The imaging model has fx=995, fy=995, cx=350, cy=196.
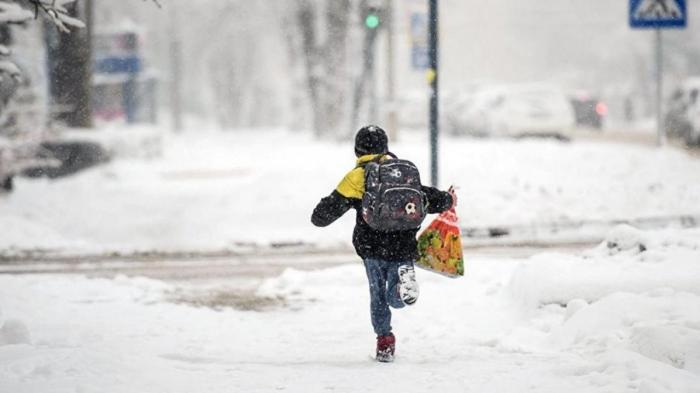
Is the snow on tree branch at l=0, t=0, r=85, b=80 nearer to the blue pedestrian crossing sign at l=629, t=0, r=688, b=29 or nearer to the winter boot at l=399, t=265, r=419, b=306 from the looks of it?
the winter boot at l=399, t=265, r=419, b=306

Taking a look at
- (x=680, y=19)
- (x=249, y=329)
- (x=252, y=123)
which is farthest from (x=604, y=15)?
(x=249, y=329)

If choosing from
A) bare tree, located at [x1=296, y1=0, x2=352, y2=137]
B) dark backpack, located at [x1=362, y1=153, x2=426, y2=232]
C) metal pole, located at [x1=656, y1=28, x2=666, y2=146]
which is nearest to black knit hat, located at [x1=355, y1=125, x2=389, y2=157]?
dark backpack, located at [x1=362, y1=153, x2=426, y2=232]

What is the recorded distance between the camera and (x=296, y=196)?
54.5ft

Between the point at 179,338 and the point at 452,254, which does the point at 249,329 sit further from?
the point at 452,254

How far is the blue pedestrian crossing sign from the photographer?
1634 cm

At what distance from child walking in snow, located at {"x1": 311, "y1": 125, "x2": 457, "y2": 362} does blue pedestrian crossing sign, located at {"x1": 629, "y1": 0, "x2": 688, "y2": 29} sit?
425 inches

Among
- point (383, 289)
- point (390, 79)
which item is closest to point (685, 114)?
point (390, 79)

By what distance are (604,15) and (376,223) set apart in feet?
234

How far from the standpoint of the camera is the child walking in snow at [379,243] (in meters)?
6.61

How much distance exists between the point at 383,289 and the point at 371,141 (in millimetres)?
1015

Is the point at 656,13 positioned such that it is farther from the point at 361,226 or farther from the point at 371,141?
the point at 361,226

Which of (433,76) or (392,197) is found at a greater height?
(433,76)

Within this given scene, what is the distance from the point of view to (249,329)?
27.2 ft

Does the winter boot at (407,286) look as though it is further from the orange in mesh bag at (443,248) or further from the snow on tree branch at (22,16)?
the snow on tree branch at (22,16)
